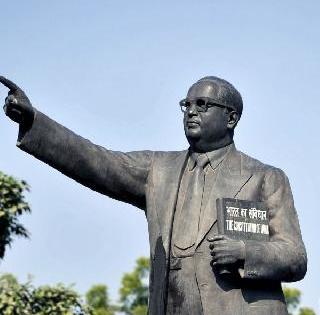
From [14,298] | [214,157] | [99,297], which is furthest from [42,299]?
[99,297]

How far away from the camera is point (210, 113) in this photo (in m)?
8.05

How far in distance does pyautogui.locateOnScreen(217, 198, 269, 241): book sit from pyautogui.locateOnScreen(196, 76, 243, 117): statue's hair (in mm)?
854

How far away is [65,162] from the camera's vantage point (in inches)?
310

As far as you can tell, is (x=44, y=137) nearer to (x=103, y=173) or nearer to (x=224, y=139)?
(x=103, y=173)

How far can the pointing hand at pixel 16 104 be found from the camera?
296 inches

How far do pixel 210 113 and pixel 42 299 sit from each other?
77.4ft

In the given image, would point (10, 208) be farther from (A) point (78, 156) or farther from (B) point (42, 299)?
(A) point (78, 156)

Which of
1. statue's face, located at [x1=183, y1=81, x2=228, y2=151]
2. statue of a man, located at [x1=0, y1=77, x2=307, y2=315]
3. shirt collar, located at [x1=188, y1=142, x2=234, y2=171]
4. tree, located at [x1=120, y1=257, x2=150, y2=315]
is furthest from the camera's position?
tree, located at [x1=120, y1=257, x2=150, y2=315]

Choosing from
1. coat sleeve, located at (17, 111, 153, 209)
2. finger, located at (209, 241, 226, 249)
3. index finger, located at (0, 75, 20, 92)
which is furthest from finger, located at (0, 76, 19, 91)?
finger, located at (209, 241, 226, 249)

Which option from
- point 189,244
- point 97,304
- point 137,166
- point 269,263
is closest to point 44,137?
point 137,166

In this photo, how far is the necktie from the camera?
7.74 m

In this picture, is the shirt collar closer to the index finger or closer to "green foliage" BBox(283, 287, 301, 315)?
the index finger

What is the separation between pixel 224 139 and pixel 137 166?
73 centimetres

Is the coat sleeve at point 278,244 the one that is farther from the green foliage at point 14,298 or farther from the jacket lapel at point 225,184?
the green foliage at point 14,298
